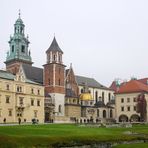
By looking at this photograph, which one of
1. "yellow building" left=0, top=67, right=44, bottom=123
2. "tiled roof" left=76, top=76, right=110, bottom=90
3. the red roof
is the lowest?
"yellow building" left=0, top=67, right=44, bottom=123

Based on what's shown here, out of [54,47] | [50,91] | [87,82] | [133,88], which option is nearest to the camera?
[50,91]

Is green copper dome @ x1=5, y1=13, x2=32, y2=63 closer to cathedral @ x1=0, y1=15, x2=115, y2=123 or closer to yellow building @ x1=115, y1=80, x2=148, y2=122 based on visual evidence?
cathedral @ x1=0, y1=15, x2=115, y2=123

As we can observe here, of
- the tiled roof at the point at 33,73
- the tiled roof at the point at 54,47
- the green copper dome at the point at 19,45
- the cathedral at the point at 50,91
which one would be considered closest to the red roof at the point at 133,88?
the cathedral at the point at 50,91

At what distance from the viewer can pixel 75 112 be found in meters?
113

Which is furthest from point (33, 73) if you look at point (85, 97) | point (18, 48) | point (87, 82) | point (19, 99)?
point (87, 82)

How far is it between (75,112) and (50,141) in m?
80.1

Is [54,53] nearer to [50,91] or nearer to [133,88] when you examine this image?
[50,91]

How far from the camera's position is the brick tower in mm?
104581

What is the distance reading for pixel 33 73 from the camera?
10925cm

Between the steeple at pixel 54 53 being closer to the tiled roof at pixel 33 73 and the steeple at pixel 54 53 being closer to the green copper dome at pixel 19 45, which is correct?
the tiled roof at pixel 33 73

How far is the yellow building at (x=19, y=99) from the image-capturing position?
85625mm

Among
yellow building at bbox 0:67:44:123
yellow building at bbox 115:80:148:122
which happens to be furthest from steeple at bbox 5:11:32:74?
yellow building at bbox 115:80:148:122

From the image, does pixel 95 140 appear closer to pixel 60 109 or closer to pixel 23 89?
pixel 23 89

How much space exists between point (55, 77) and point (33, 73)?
7.45 metres
